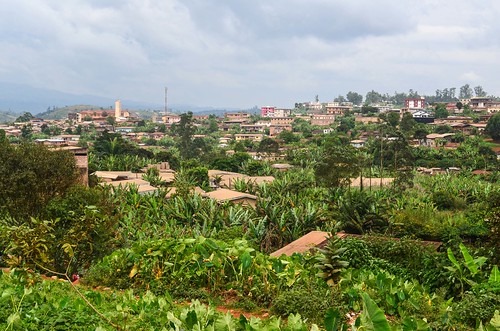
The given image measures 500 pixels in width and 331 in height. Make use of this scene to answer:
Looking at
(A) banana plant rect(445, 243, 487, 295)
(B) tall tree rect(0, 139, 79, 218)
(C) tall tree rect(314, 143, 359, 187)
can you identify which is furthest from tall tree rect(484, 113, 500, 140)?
(A) banana plant rect(445, 243, 487, 295)

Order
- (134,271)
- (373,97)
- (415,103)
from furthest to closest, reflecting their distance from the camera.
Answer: (373,97) < (415,103) < (134,271)

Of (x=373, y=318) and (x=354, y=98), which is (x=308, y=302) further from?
(x=354, y=98)

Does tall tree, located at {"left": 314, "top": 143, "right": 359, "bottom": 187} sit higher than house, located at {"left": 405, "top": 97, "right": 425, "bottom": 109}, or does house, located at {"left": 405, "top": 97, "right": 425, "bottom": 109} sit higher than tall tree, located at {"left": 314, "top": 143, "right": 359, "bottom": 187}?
house, located at {"left": 405, "top": 97, "right": 425, "bottom": 109}

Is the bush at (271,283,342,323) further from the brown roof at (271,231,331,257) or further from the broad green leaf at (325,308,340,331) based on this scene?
the brown roof at (271,231,331,257)

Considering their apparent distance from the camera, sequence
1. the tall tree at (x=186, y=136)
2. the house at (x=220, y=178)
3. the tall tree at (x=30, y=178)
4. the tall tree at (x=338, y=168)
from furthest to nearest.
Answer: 1. the tall tree at (x=186, y=136)
2. the house at (x=220, y=178)
3. the tall tree at (x=338, y=168)
4. the tall tree at (x=30, y=178)

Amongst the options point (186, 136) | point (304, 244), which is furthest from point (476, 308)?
point (186, 136)

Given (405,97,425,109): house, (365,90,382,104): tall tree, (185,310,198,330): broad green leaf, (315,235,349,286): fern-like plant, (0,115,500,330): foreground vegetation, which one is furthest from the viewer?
(365,90,382,104): tall tree

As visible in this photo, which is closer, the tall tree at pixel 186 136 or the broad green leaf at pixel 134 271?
the broad green leaf at pixel 134 271

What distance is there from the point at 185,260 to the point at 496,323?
3.92 m

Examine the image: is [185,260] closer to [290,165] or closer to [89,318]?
[89,318]

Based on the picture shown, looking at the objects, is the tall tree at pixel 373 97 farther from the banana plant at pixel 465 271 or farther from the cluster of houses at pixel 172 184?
the banana plant at pixel 465 271

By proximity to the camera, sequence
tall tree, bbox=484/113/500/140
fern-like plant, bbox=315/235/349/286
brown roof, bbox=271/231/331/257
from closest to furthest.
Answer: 1. fern-like plant, bbox=315/235/349/286
2. brown roof, bbox=271/231/331/257
3. tall tree, bbox=484/113/500/140

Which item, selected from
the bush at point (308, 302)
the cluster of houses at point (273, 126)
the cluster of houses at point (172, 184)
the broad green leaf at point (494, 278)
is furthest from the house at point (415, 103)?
the bush at point (308, 302)

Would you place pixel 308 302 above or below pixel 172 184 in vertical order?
above
